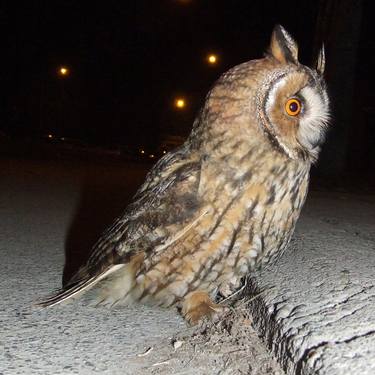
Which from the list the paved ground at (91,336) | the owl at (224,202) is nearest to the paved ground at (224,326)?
the paved ground at (91,336)

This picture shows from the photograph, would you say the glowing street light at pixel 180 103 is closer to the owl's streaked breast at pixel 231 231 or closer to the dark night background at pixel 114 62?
the dark night background at pixel 114 62

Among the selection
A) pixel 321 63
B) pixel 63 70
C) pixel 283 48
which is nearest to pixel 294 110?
pixel 283 48

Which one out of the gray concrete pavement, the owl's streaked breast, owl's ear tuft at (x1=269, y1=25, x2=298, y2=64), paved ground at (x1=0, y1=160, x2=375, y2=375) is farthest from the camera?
owl's ear tuft at (x1=269, y1=25, x2=298, y2=64)

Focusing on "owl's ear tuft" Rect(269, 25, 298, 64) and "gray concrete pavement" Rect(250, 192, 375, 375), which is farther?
"owl's ear tuft" Rect(269, 25, 298, 64)

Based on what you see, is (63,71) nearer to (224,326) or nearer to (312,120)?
(312,120)

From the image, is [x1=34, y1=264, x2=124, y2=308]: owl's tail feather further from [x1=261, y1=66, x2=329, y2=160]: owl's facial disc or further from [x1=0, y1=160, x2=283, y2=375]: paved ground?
[x1=261, y1=66, x2=329, y2=160]: owl's facial disc

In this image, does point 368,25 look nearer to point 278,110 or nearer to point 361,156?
point 361,156

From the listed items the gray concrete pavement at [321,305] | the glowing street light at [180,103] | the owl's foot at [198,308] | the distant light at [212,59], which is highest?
the distant light at [212,59]

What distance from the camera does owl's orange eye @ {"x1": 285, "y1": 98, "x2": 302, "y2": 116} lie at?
262 centimetres

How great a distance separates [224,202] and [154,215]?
14.9 inches

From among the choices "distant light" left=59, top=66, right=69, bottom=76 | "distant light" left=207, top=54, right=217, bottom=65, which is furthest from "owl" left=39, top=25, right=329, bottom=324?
"distant light" left=59, top=66, right=69, bottom=76

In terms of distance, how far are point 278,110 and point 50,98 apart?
38607 mm

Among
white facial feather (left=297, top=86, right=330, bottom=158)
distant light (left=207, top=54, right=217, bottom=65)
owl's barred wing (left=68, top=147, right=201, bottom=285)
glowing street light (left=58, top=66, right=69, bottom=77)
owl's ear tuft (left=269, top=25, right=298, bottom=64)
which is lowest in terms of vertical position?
owl's barred wing (left=68, top=147, right=201, bottom=285)

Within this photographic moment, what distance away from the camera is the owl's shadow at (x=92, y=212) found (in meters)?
3.86
